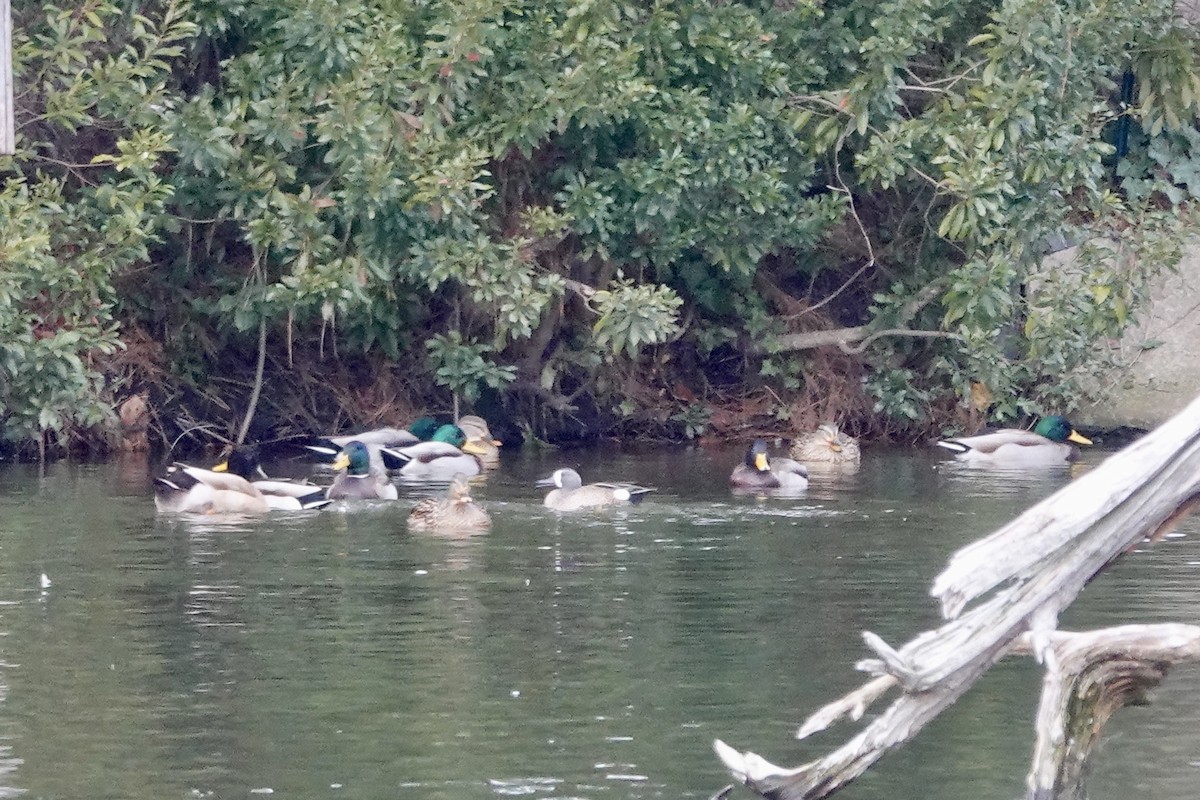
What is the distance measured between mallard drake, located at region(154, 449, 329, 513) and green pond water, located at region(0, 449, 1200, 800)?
277 millimetres

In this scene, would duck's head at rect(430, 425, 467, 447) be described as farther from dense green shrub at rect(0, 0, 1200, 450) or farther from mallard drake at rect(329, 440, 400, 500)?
mallard drake at rect(329, 440, 400, 500)

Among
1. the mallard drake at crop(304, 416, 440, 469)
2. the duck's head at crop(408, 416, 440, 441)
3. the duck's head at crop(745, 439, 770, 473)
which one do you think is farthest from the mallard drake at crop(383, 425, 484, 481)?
the duck's head at crop(745, 439, 770, 473)

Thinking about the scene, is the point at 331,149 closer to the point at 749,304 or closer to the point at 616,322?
the point at 616,322

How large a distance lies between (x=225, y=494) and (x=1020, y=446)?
774 cm

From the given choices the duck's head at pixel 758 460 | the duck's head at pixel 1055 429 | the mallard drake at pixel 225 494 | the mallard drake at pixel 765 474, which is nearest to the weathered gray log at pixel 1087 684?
the mallard drake at pixel 225 494

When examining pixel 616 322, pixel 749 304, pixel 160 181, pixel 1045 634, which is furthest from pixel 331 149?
pixel 1045 634

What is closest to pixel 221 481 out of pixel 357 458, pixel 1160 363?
pixel 357 458

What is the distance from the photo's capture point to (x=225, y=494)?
1644cm

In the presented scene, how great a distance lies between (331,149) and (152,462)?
3443 mm

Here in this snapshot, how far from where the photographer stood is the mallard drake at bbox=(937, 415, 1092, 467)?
20609 millimetres

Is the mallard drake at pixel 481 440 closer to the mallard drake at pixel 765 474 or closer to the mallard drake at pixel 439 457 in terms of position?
the mallard drake at pixel 439 457

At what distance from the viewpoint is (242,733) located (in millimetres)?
8820

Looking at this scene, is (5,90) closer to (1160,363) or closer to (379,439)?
(379,439)

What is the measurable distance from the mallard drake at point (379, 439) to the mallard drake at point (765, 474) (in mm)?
3314
